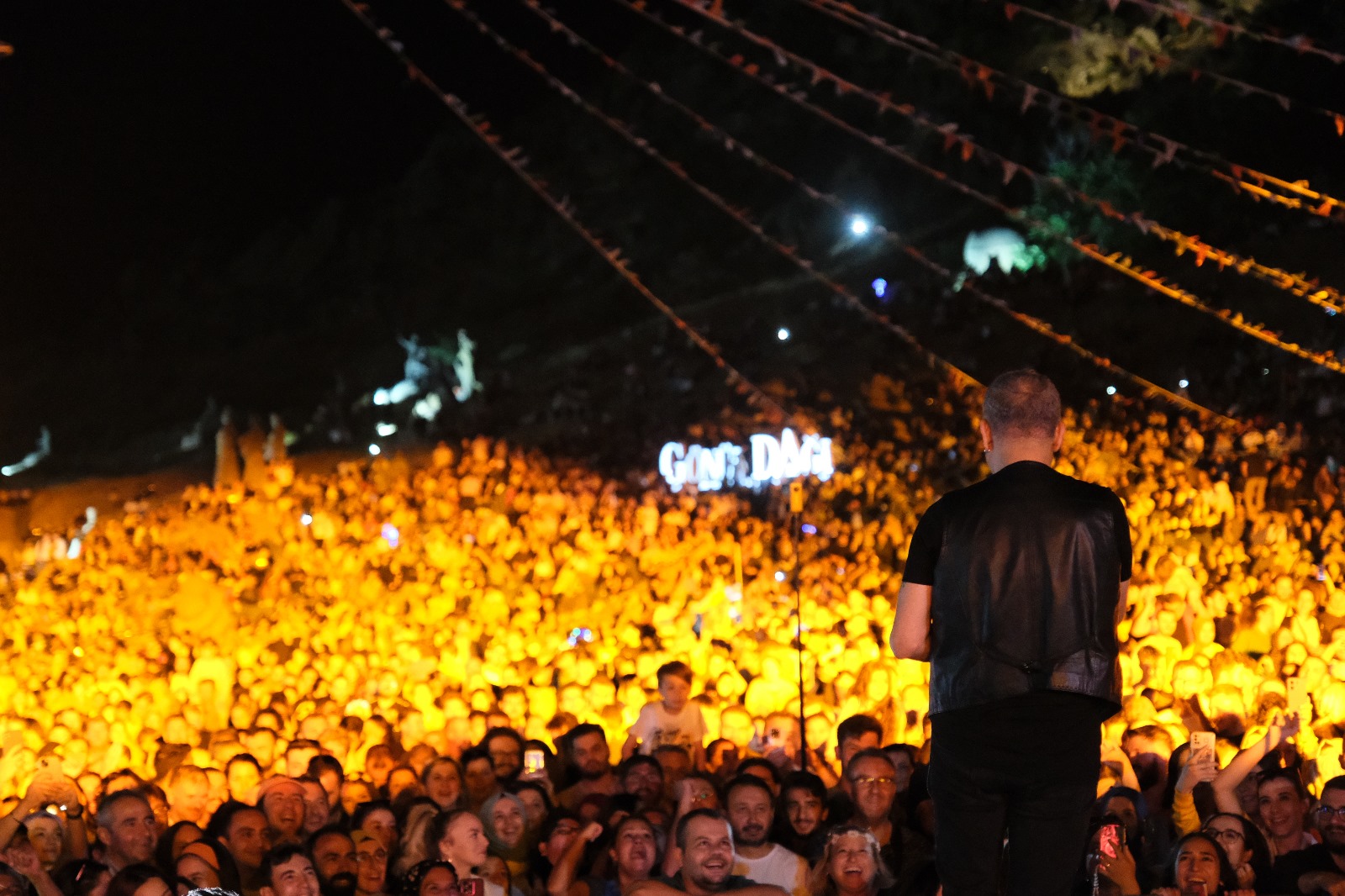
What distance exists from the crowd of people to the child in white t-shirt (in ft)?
0.06

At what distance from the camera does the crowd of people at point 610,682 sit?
18.1 ft

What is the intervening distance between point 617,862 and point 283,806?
136 centimetres

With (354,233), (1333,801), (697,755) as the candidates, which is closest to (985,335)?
(697,755)

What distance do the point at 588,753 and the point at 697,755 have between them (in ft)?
2.15

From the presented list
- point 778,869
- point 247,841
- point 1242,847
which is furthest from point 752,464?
point 1242,847

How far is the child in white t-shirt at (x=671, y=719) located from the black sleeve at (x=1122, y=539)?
4.62m

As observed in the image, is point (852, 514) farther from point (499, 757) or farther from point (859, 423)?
point (499, 757)

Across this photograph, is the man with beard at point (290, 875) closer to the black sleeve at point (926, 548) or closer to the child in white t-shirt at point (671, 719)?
the child in white t-shirt at point (671, 719)

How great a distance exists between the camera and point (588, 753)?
6.94 m

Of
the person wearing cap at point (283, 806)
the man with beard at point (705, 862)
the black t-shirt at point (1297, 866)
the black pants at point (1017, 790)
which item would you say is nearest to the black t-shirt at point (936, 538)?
the black pants at point (1017, 790)

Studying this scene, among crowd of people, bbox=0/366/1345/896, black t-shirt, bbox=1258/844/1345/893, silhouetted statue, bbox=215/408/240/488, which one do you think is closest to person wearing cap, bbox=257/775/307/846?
crowd of people, bbox=0/366/1345/896

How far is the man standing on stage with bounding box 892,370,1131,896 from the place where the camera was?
9.57 feet

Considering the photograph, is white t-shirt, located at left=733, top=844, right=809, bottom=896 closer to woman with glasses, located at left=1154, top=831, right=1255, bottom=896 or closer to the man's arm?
woman with glasses, located at left=1154, top=831, right=1255, bottom=896

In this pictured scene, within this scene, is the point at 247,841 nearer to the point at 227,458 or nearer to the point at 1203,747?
the point at 1203,747
